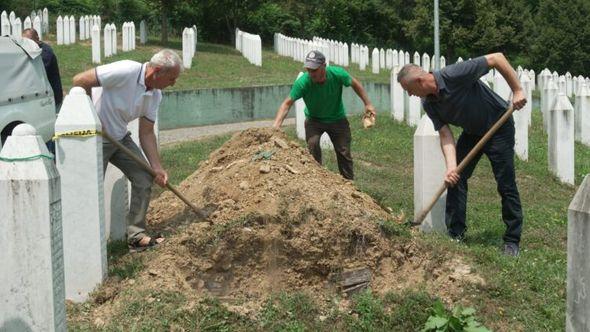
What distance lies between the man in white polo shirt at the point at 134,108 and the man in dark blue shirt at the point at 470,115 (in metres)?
2.01

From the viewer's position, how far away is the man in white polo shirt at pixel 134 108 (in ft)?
21.7

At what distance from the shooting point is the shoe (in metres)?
6.91

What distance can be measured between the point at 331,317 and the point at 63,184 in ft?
7.06

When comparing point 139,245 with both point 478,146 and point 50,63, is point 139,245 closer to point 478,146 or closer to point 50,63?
point 478,146

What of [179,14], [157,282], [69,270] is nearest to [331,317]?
[157,282]

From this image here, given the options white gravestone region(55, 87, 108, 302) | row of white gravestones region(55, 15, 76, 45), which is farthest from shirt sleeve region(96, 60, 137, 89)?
row of white gravestones region(55, 15, 76, 45)

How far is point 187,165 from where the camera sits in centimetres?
1133

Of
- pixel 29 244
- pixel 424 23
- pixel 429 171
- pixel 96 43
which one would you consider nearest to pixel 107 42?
pixel 96 43

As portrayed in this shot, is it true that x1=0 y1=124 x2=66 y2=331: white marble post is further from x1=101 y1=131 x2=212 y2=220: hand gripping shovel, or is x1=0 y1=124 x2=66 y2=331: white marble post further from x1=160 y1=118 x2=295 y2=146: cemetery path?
x1=160 y1=118 x2=295 y2=146: cemetery path

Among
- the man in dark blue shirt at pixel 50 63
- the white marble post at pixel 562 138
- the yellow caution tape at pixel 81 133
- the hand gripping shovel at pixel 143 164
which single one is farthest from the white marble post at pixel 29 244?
the white marble post at pixel 562 138

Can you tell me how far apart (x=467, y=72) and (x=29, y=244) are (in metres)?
3.90

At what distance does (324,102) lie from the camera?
905 cm

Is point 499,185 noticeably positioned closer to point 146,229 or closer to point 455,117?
point 455,117

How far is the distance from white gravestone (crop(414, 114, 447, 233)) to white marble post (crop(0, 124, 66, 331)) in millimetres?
3646
